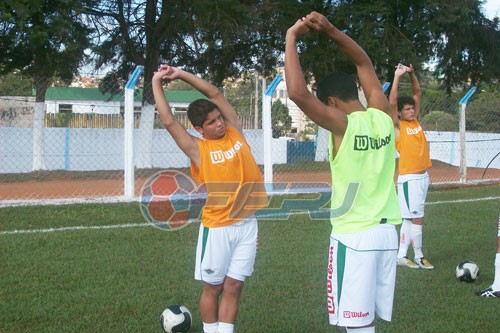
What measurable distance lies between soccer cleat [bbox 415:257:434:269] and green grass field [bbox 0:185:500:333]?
0.60 feet

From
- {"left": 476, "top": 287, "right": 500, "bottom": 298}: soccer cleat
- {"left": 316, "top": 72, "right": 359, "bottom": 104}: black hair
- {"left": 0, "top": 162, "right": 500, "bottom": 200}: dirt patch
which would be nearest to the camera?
{"left": 316, "top": 72, "right": 359, "bottom": 104}: black hair

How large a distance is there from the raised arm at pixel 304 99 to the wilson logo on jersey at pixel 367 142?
99 mm

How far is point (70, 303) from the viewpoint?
586cm

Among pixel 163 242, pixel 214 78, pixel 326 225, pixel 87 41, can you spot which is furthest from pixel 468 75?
pixel 163 242

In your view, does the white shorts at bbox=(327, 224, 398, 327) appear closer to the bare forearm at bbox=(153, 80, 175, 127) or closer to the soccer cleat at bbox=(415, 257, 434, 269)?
the bare forearm at bbox=(153, 80, 175, 127)

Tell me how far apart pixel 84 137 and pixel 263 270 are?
16.4 meters

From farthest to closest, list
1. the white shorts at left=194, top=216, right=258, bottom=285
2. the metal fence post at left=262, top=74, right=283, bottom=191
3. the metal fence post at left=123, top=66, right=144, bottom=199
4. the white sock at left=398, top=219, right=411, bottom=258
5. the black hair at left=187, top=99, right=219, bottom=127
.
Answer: the metal fence post at left=262, top=74, right=283, bottom=191 → the metal fence post at left=123, top=66, right=144, bottom=199 → the white sock at left=398, top=219, right=411, bottom=258 → the black hair at left=187, top=99, right=219, bottom=127 → the white shorts at left=194, top=216, right=258, bottom=285

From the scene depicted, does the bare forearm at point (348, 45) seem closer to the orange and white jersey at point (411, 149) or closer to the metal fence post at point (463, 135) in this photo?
the orange and white jersey at point (411, 149)

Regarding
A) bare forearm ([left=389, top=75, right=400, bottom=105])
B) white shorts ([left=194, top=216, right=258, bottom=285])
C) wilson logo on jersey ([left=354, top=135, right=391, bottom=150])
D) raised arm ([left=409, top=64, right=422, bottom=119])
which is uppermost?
raised arm ([left=409, top=64, right=422, bottom=119])

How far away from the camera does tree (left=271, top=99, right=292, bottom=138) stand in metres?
15.2

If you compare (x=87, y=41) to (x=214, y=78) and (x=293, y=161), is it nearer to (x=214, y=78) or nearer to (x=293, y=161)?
(x=214, y=78)

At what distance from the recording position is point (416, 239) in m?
7.88

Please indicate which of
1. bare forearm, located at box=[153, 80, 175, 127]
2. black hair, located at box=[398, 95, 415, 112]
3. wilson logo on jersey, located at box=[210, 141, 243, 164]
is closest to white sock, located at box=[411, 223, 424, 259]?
black hair, located at box=[398, 95, 415, 112]

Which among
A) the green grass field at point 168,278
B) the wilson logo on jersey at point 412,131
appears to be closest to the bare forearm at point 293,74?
the green grass field at point 168,278
